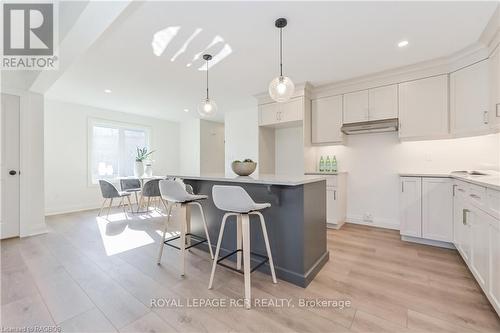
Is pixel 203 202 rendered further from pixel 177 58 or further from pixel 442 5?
pixel 442 5

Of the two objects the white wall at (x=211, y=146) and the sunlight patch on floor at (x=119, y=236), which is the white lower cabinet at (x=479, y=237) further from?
the white wall at (x=211, y=146)

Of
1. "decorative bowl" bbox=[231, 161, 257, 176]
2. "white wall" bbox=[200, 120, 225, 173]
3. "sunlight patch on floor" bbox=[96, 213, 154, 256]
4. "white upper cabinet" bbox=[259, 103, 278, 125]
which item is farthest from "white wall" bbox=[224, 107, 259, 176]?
"decorative bowl" bbox=[231, 161, 257, 176]

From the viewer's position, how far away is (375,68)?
3061 mm

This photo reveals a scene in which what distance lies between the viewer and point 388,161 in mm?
3502

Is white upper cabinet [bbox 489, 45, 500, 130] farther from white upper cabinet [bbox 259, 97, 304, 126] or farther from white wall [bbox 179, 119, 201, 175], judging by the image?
white wall [bbox 179, 119, 201, 175]

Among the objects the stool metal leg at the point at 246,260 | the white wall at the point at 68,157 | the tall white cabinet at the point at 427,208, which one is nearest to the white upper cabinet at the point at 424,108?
the tall white cabinet at the point at 427,208

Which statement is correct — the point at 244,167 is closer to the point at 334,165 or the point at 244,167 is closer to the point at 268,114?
the point at 268,114

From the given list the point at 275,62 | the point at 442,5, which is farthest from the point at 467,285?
the point at 275,62

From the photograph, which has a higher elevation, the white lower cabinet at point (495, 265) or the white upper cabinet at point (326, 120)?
the white upper cabinet at point (326, 120)

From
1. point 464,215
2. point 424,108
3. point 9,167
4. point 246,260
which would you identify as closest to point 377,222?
point 464,215

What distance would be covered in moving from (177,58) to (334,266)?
311 centimetres

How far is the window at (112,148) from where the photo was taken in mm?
5150

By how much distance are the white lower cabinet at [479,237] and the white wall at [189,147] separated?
5519 millimetres

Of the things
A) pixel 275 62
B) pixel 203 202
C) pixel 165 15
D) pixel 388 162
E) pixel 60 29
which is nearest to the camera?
pixel 165 15
